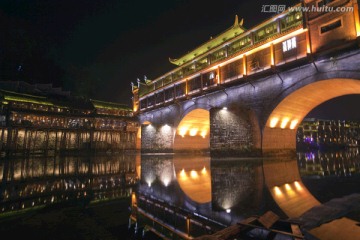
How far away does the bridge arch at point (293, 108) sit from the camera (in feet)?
51.4

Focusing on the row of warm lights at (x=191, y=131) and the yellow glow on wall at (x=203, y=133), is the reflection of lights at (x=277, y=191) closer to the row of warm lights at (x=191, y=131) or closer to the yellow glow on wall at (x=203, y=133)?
the row of warm lights at (x=191, y=131)

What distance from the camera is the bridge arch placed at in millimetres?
15656

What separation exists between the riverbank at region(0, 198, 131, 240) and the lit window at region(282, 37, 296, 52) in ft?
54.0

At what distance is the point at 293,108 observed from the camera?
18.7 m

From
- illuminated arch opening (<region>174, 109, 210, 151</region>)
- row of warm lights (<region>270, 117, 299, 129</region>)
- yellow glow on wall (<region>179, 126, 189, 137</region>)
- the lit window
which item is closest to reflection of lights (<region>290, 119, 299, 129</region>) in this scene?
row of warm lights (<region>270, 117, 299, 129</region>)

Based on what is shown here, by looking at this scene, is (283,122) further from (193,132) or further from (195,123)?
(193,132)

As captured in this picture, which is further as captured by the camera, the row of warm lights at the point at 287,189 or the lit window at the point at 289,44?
→ the lit window at the point at 289,44

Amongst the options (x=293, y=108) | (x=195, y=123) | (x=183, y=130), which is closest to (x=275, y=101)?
(x=293, y=108)

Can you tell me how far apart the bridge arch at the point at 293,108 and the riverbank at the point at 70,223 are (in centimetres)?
1572

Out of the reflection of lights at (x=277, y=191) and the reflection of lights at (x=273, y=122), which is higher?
the reflection of lights at (x=273, y=122)

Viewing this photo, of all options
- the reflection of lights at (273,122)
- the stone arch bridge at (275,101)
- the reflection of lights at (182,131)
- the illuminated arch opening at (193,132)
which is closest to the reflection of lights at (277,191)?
the stone arch bridge at (275,101)

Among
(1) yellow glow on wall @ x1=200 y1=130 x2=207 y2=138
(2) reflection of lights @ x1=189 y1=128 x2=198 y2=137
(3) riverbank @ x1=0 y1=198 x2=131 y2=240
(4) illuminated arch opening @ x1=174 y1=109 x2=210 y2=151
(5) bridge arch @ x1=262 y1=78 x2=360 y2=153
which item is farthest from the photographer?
(1) yellow glow on wall @ x1=200 y1=130 x2=207 y2=138

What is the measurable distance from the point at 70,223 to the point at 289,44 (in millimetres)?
17880

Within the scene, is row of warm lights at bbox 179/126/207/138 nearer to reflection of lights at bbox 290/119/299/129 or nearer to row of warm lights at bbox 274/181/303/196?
reflection of lights at bbox 290/119/299/129
